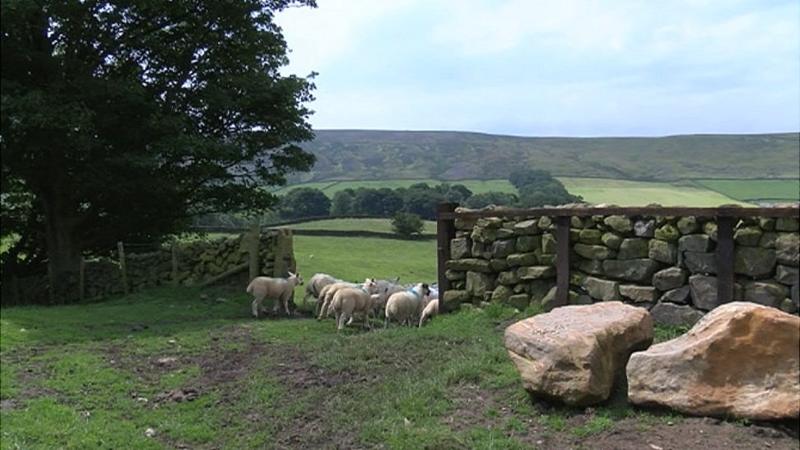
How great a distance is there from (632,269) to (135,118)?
9.02 metres

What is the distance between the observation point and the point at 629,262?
7828 millimetres

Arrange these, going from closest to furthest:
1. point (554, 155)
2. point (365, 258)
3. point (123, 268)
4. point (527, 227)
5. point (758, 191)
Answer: point (527, 227) → point (123, 268) → point (365, 258) → point (758, 191) → point (554, 155)

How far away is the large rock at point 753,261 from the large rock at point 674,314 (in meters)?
0.69

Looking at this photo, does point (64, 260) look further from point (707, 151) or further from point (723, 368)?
point (707, 151)

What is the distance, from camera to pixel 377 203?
35.4 metres

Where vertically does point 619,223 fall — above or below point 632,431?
above

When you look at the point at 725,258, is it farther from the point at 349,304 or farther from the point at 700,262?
the point at 349,304

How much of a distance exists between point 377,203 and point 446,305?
25138 millimetres

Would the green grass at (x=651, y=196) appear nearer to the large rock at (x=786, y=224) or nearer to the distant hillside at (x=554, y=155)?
the large rock at (x=786, y=224)

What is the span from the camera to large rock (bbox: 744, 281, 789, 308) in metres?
6.34

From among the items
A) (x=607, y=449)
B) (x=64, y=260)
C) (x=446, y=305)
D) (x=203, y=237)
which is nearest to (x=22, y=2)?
(x=446, y=305)

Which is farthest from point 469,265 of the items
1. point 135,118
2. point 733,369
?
point 135,118

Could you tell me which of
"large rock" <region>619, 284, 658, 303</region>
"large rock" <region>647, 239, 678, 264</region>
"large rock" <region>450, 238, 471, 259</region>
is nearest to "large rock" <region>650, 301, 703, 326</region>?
"large rock" <region>619, 284, 658, 303</region>

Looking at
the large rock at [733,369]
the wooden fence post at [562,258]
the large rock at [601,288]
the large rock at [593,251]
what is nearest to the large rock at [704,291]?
the large rock at [601,288]
